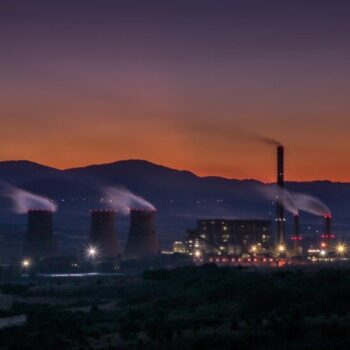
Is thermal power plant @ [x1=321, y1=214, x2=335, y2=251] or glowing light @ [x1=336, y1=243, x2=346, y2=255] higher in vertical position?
thermal power plant @ [x1=321, y1=214, x2=335, y2=251]

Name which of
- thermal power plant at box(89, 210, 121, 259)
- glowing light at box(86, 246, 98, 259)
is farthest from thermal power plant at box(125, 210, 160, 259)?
glowing light at box(86, 246, 98, 259)

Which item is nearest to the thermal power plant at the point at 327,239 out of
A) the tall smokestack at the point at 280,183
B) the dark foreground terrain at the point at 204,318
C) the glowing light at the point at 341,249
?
the glowing light at the point at 341,249

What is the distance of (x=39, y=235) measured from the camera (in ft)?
323

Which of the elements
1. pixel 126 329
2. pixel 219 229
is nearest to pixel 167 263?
pixel 219 229

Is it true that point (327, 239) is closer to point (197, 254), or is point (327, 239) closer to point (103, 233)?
point (197, 254)

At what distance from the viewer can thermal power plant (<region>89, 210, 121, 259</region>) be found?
100375 mm

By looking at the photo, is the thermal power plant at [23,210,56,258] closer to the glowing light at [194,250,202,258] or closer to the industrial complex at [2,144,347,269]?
the industrial complex at [2,144,347,269]

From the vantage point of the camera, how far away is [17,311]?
5150 cm

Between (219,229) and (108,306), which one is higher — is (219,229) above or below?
above

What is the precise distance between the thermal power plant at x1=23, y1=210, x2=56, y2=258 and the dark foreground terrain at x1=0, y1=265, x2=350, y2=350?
3527 cm

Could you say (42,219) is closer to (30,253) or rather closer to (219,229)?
(30,253)

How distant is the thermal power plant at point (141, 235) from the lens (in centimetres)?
10000

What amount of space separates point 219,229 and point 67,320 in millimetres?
74632

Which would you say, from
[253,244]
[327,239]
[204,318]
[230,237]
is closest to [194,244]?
[230,237]
